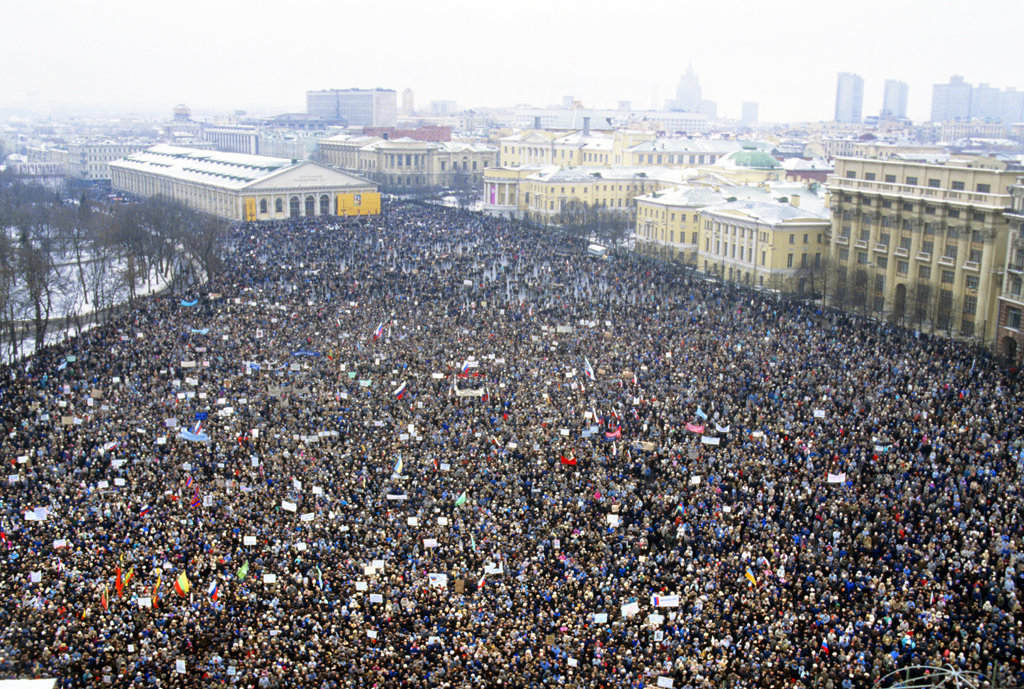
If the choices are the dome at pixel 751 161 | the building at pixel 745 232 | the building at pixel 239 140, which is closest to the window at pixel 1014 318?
the building at pixel 745 232

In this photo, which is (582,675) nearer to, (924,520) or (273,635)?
(273,635)

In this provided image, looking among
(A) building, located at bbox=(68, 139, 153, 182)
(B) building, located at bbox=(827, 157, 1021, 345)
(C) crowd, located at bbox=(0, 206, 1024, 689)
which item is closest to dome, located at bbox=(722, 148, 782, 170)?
(B) building, located at bbox=(827, 157, 1021, 345)

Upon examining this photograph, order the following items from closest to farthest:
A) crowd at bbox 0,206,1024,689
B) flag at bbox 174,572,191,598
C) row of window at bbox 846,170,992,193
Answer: crowd at bbox 0,206,1024,689, flag at bbox 174,572,191,598, row of window at bbox 846,170,992,193

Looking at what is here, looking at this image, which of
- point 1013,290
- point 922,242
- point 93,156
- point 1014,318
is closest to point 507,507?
point 1014,318

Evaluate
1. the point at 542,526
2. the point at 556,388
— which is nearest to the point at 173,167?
the point at 556,388

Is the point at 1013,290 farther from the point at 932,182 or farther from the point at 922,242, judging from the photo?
the point at 932,182

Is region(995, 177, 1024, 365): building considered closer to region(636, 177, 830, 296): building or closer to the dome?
region(636, 177, 830, 296): building

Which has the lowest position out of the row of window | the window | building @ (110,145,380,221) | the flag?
the flag
